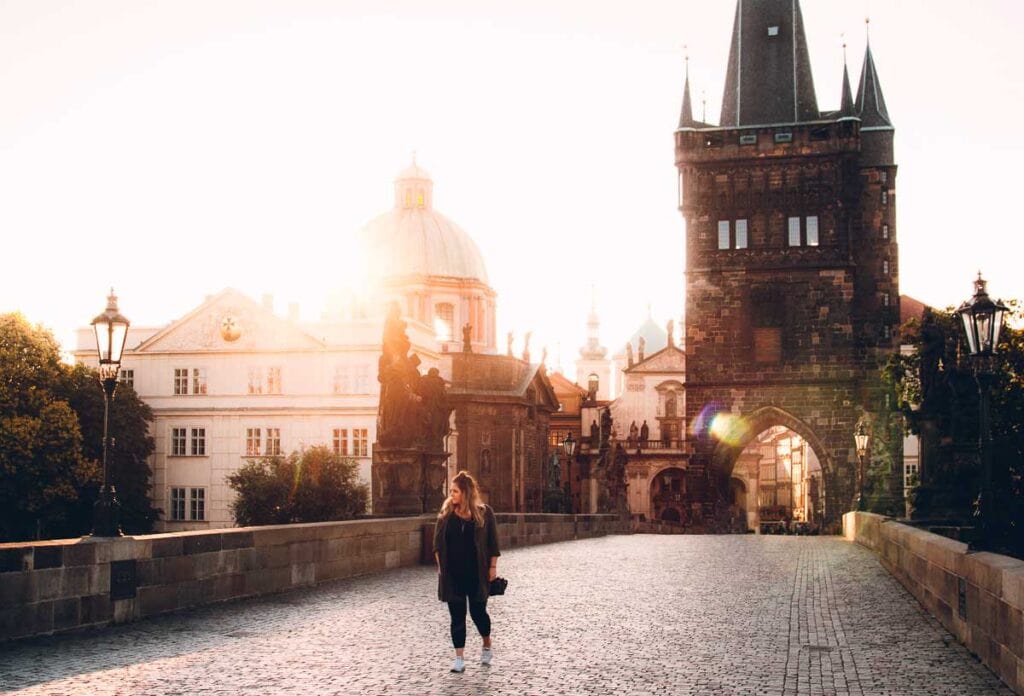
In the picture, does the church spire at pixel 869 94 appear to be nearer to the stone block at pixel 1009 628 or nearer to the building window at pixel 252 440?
the building window at pixel 252 440

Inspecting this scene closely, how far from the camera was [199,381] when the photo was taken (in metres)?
69.4

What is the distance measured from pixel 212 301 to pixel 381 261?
25.9 m

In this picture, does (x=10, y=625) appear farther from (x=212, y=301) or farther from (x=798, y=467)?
(x=798, y=467)

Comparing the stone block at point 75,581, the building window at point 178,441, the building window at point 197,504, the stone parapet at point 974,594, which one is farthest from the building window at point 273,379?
the stone block at point 75,581

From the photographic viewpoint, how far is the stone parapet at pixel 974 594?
9875 mm

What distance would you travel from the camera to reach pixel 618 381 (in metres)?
155

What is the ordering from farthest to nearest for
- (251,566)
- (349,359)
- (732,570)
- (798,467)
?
(798,467) → (349,359) → (732,570) → (251,566)

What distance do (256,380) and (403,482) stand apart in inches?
1779

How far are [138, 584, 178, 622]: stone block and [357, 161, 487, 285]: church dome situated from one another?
79.0 metres

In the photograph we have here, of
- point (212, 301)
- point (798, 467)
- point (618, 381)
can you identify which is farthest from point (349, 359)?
point (618, 381)

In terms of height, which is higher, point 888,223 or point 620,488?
point 888,223

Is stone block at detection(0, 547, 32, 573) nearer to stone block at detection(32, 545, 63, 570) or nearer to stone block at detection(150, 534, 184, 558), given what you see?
stone block at detection(32, 545, 63, 570)

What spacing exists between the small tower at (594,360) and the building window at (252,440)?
3388 inches

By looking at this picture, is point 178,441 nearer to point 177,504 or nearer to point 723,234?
point 177,504
